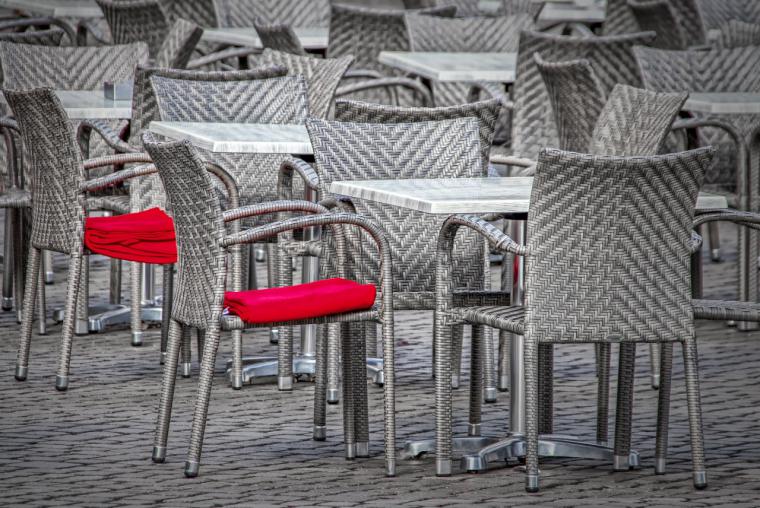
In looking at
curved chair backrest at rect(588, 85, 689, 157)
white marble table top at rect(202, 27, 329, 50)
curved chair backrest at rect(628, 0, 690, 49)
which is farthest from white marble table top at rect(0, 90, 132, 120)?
curved chair backrest at rect(628, 0, 690, 49)

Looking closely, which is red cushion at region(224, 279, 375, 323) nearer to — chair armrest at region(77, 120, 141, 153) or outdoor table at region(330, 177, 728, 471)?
outdoor table at region(330, 177, 728, 471)

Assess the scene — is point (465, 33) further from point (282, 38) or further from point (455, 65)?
point (282, 38)

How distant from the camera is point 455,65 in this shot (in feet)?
28.8

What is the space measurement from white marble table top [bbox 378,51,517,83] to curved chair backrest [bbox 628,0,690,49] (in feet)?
3.43

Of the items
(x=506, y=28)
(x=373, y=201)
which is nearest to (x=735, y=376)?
(x=373, y=201)

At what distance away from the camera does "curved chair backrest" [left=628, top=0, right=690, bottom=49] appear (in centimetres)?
1004

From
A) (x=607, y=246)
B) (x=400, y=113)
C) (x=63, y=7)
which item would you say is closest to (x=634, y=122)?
(x=400, y=113)

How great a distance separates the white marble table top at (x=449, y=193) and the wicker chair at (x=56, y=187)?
1.24 metres

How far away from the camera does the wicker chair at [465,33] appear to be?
32.4 feet

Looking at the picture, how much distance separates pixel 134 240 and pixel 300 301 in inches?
55.8

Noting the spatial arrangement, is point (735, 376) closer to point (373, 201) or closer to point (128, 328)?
point (373, 201)

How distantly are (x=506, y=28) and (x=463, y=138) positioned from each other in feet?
15.1

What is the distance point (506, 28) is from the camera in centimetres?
1011

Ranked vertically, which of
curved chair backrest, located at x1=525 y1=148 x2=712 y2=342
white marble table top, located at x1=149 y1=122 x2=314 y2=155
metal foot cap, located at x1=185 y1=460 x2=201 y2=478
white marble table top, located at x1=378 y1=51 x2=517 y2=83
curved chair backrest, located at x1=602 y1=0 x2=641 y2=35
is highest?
curved chair backrest, located at x1=602 y1=0 x2=641 y2=35
